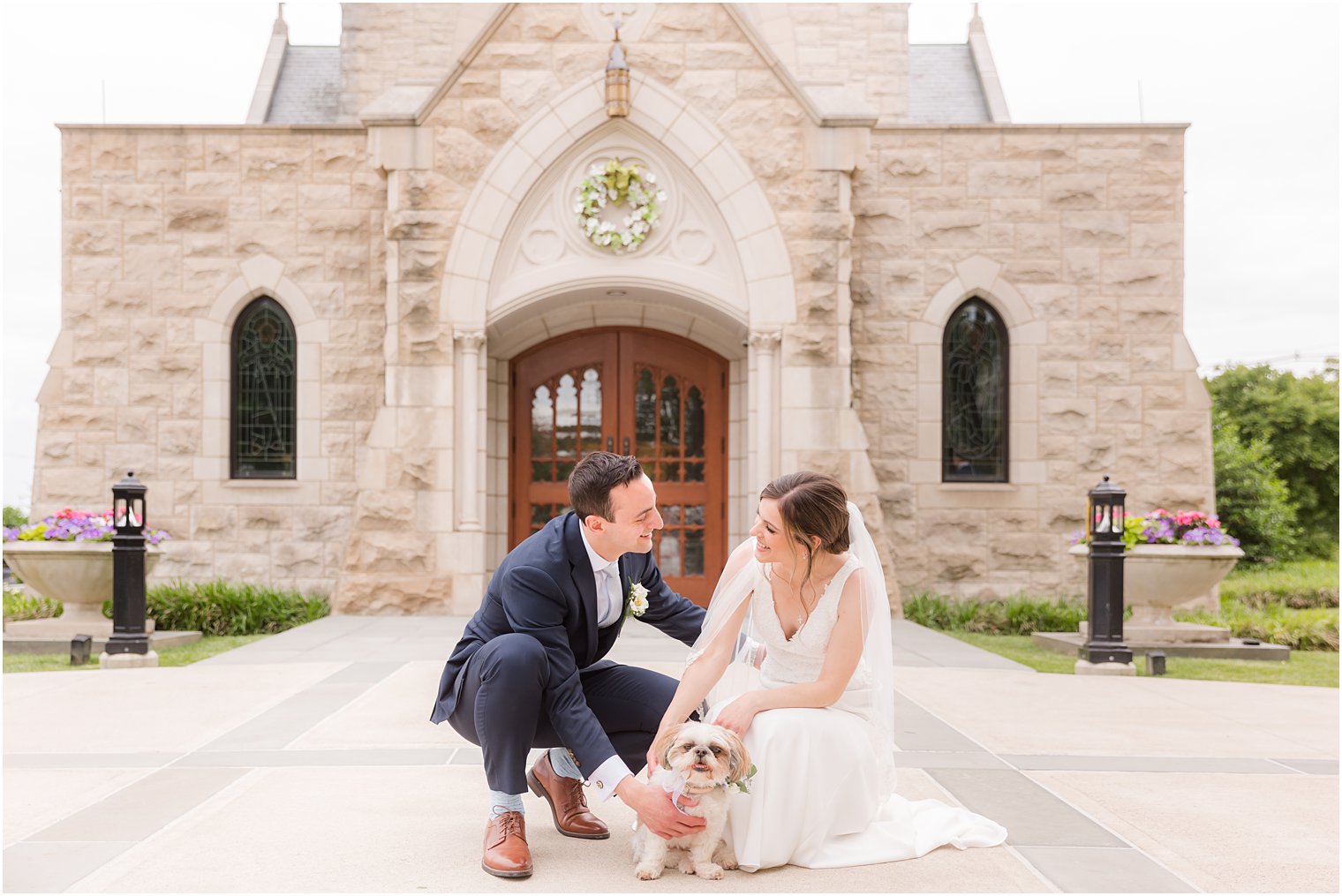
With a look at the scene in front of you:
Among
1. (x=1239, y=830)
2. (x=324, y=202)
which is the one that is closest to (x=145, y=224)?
(x=324, y=202)

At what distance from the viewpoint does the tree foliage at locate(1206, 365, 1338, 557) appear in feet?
74.6

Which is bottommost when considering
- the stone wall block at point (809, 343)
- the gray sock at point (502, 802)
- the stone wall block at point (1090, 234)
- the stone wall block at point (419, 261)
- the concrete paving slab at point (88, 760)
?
the concrete paving slab at point (88, 760)

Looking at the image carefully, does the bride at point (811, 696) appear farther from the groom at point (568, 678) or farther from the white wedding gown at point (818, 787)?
the groom at point (568, 678)

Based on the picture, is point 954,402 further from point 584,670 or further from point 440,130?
point 584,670

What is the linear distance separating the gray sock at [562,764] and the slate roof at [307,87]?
13.3 m

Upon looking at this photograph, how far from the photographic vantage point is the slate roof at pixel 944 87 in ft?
52.2

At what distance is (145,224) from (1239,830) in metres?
12.4

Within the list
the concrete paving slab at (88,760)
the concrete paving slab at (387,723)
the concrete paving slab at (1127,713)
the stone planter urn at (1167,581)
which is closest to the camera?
the concrete paving slab at (88,760)

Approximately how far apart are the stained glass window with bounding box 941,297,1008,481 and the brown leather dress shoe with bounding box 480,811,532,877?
10061 mm

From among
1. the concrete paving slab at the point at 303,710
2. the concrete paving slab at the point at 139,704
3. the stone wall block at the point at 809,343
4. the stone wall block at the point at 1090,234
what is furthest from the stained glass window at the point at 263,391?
the stone wall block at the point at 1090,234

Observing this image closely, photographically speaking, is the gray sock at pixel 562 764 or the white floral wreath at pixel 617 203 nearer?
the gray sock at pixel 562 764

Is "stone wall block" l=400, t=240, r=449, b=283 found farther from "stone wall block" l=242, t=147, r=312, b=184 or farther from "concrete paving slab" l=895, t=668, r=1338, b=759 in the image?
"concrete paving slab" l=895, t=668, r=1338, b=759

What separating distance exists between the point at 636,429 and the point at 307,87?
7.44 m

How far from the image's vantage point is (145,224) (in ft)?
42.7
